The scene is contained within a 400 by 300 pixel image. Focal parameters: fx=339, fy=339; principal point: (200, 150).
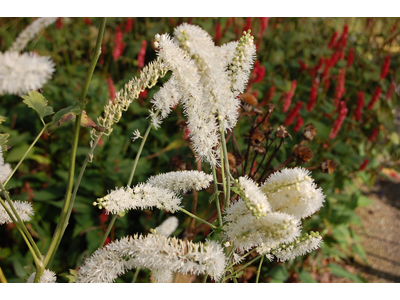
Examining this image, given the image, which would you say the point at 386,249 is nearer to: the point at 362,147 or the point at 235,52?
the point at 362,147

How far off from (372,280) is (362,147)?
812mm

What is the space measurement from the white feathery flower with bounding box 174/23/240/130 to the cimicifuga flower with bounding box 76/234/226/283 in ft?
0.51

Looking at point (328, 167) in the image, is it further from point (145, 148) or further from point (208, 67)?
point (145, 148)

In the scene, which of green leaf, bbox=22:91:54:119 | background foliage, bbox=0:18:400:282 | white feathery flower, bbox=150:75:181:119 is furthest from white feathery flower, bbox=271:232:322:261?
background foliage, bbox=0:18:400:282

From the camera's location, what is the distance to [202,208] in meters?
1.15

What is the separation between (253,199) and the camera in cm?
38

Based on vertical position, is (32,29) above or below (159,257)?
above

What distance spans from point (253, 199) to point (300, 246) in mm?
116

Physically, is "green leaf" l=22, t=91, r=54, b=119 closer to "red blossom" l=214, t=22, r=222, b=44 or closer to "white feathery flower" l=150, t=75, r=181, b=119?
"white feathery flower" l=150, t=75, r=181, b=119

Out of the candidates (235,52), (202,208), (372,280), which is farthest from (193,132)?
(372,280)

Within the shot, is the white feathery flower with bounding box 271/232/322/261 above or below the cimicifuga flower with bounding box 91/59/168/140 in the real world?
below

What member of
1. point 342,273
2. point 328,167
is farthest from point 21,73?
point 342,273

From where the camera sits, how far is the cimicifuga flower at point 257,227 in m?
0.37

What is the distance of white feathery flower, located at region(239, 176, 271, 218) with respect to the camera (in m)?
0.37
